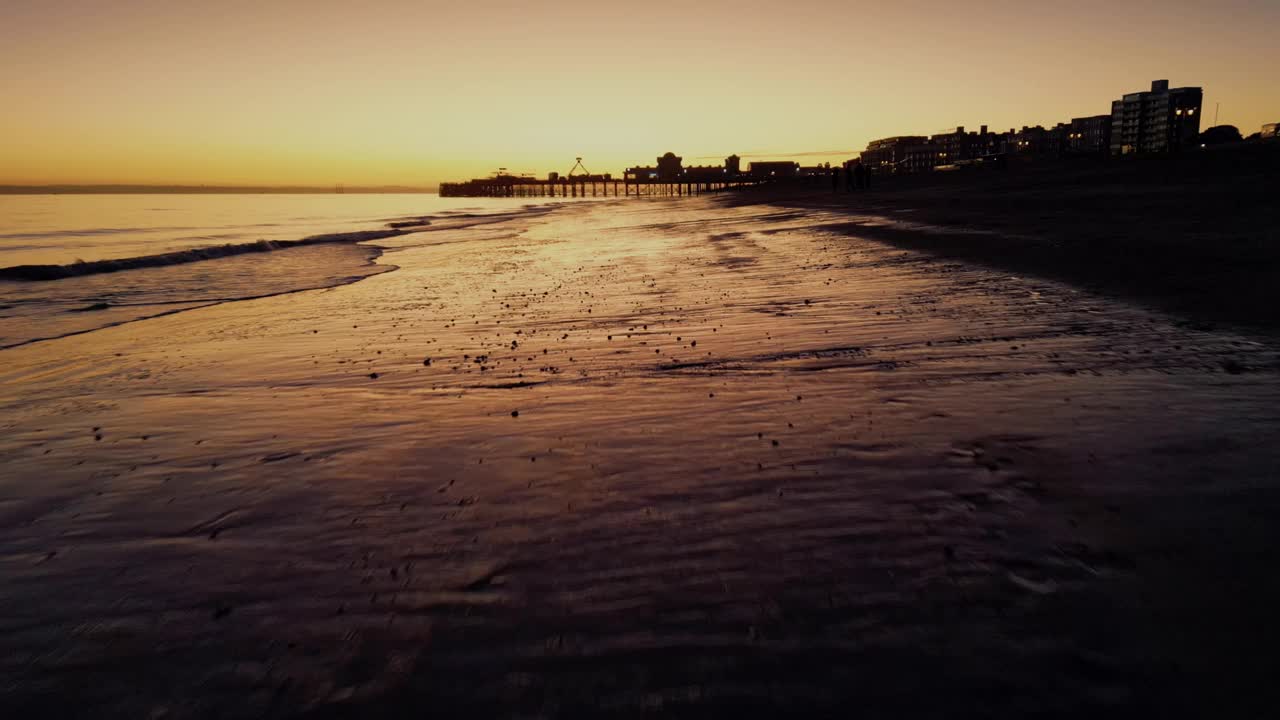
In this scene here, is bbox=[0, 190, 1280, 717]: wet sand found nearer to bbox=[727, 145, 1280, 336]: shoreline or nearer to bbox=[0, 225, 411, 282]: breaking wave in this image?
bbox=[727, 145, 1280, 336]: shoreline

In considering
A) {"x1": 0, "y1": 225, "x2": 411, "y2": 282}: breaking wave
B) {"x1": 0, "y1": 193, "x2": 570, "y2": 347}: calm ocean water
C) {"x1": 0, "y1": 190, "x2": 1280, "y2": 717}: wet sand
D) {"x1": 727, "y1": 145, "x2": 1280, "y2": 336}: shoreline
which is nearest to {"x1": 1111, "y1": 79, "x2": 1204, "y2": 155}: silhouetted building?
{"x1": 727, "y1": 145, "x2": 1280, "y2": 336}: shoreline

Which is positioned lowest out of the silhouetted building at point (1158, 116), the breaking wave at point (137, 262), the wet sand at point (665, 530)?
the wet sand at point (665, 530)

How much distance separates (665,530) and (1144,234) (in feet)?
52.1

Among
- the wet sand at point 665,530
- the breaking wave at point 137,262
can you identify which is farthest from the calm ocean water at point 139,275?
the wet sand at point 665,530

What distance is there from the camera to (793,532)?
10.9ft

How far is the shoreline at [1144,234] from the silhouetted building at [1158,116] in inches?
6955

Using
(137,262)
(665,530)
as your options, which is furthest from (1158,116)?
(665,530)

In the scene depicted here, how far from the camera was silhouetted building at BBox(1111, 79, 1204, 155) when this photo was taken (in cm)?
16750

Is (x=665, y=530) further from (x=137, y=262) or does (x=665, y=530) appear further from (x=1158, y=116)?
(x=1158, y=116)

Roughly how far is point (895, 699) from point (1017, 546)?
1313mm

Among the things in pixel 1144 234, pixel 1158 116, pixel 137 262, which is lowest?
pixel 137 262

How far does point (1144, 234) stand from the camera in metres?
14.3

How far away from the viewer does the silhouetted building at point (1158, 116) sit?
6594 inches

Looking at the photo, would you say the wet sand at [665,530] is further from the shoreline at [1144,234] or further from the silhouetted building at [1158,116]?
the silhouetted building at [1158,116]
